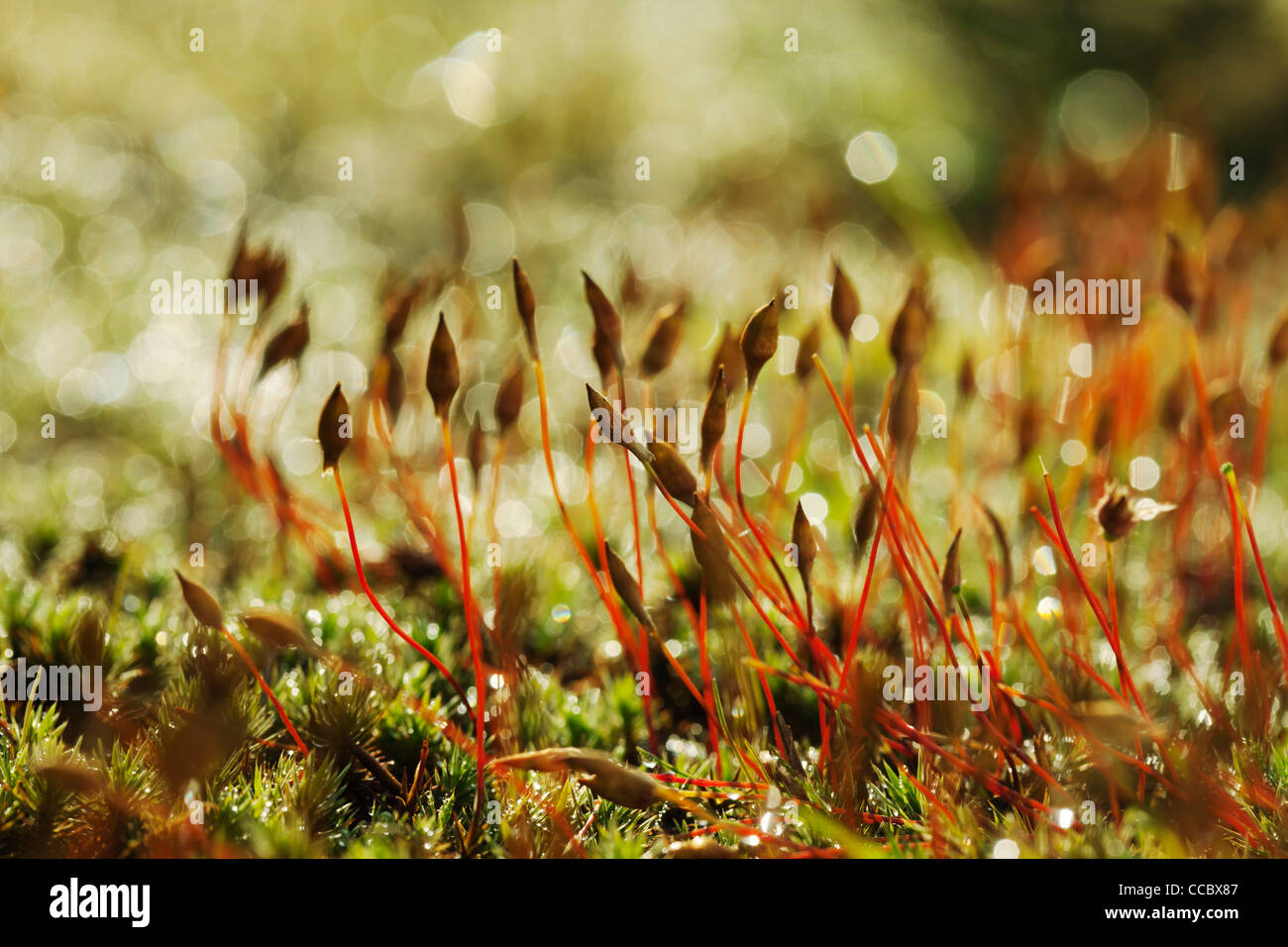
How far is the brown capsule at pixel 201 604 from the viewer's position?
77cm

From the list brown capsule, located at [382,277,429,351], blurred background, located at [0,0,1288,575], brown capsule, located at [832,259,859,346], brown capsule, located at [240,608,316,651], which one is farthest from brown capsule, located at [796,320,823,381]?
brown capsule, located at [240,608,316,651]

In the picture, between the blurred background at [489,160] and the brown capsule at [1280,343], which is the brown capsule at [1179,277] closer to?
the brown capsule at [1280,343]

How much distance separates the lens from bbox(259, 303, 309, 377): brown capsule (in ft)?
3.08

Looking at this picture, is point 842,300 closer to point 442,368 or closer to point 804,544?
point 804,544

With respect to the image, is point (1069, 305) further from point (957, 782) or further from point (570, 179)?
point (570, 179)

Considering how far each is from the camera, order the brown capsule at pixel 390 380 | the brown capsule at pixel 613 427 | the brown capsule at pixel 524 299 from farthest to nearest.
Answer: the brown capsule at pixel 390 380
the brown capsule at pixel 524 299
the brown capsule at pixel 613 427

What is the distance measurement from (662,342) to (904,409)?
0.71 feet

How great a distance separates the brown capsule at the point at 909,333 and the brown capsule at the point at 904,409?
0.04 ft

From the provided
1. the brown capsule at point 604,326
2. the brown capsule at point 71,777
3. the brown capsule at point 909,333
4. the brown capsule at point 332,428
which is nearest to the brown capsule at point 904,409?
the brown capsule at point 909,333

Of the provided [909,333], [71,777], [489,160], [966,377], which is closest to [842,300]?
[909,333]

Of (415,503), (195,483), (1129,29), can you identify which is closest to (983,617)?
(415,503)

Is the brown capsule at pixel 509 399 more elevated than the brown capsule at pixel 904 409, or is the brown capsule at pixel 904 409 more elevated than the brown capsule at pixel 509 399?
the brown capsule at pixel 509 399

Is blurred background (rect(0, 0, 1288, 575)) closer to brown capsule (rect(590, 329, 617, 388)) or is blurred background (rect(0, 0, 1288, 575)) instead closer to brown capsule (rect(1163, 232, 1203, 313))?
brown capsule (rect(590, 329, 617, 388))

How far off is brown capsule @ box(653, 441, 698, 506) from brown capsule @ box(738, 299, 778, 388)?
10 cm
